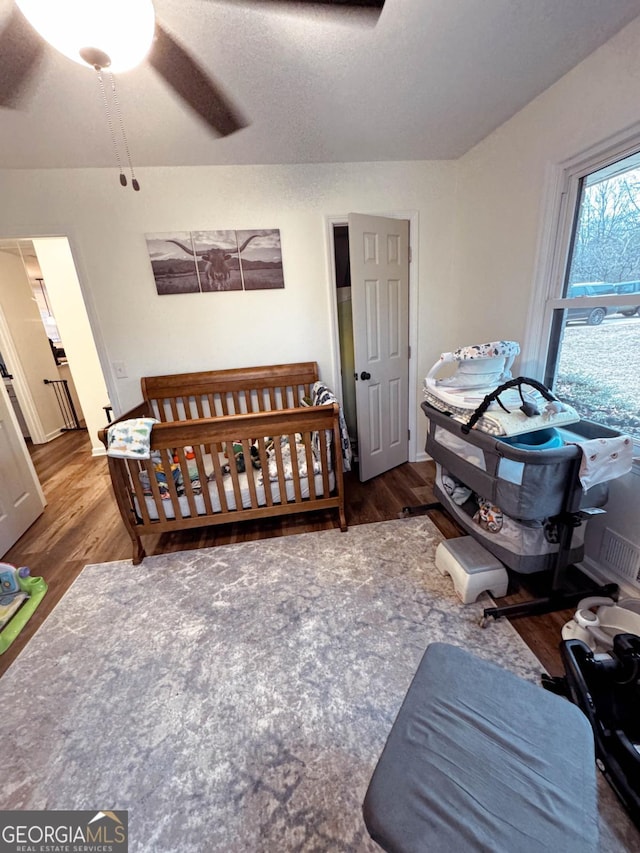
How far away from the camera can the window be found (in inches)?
59.4

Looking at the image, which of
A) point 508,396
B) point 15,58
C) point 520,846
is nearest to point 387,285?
point 508,396

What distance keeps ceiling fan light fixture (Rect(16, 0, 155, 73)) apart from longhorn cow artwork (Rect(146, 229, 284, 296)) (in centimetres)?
160

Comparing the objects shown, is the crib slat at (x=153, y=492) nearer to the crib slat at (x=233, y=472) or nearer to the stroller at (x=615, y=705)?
the crib slat at (x=233, y=472)

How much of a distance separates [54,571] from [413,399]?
292cm

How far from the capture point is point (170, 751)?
1146mm

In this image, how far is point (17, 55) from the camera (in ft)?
4.24

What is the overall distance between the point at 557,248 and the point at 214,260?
2.23 m

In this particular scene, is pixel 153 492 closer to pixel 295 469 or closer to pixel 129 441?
pixel 129 441

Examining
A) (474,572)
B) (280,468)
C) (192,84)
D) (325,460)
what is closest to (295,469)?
(280,468)

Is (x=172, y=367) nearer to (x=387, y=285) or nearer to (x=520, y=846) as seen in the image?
(x=387, y=285)

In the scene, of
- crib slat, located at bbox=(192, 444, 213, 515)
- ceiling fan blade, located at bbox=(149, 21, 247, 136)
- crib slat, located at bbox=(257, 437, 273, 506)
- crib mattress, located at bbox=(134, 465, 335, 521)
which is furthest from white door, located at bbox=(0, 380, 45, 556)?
ceiling fan blade, located at bbox=(149, 21, 247, 136)

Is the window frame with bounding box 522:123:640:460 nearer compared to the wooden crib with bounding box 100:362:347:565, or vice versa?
the window frame with bounding box 522:123:640:460

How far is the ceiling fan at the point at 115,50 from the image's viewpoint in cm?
83

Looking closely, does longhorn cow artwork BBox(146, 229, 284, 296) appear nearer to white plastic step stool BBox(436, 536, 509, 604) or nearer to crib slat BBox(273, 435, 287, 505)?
crib slat BBox(273, 435, 287, 505)
